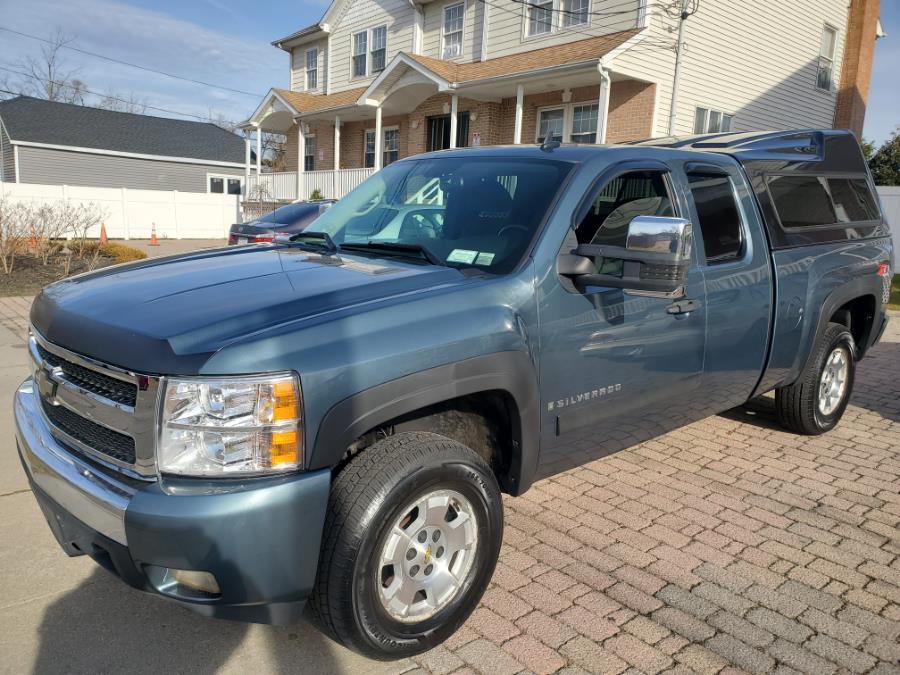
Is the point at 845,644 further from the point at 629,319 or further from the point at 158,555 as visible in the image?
the point at 158,555

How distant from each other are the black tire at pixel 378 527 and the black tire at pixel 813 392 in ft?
10.5

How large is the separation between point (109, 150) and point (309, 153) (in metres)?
12.0

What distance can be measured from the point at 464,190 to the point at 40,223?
1304 cm

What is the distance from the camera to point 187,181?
115 ft

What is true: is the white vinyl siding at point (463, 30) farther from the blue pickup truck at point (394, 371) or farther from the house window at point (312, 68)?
the blue pickup truck at point (394, 371)

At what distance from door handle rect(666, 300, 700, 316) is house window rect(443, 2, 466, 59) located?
17.5 m

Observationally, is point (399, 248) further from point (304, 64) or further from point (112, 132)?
point (112, 132)

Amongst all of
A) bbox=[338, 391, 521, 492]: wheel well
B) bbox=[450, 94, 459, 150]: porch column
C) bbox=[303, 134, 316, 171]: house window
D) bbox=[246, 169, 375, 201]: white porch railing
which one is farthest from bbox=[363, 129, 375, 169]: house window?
bbox=[338, 391, 521, 492]: wheel well

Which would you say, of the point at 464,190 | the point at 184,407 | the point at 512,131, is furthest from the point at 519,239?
the point at 512,131

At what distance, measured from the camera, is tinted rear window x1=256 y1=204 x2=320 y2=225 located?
35.3 feet

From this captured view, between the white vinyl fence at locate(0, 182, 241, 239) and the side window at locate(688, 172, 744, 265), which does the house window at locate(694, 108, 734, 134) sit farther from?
the white vinyl fence at locate(0, 182, 241, 239)

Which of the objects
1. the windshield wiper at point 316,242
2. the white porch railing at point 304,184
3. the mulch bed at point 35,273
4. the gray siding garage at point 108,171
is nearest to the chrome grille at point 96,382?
the windshield wiper at point 316,242

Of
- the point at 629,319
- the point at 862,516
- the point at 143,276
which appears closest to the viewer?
the point at 143,276

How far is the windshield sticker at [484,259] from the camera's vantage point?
310cm
